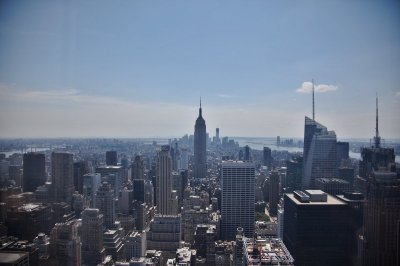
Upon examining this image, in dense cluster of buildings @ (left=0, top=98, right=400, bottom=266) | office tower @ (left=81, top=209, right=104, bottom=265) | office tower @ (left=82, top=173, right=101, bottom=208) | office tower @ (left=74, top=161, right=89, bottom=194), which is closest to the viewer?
dense cluster of buildings @ (left=0, top=98, right=400, bottom=266)

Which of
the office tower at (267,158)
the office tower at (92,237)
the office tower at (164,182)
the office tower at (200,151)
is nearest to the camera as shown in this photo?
the office tower at (92,237)

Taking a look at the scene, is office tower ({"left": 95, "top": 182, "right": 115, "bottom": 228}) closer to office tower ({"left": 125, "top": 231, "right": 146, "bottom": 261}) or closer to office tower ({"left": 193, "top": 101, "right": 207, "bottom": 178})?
office tower ({"left": 125, "top": 231, "right": 146, "bottom": 261})

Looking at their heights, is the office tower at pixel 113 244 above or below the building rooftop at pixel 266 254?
below

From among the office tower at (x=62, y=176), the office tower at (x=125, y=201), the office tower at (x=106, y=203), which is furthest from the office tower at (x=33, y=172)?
the office tower at (x=125, y=201)

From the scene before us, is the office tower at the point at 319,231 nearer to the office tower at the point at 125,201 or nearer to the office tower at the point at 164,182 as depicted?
the office tower at the point at 125,201

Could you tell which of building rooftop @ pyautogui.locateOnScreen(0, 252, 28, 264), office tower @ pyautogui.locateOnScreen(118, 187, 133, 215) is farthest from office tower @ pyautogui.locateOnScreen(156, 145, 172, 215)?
building rooftop @ pyautogui.locateOnScreen(0, 252, 28, 264)

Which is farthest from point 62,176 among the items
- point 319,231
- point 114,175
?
point 319,231

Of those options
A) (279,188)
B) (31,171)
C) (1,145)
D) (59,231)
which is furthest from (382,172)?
(279,188)
